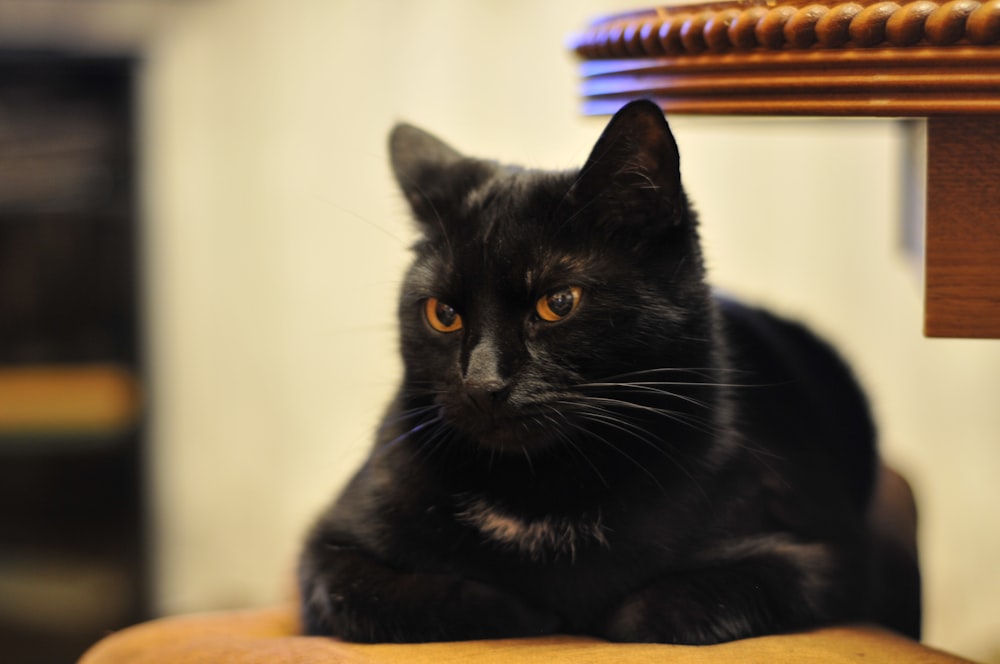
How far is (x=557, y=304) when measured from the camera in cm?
78

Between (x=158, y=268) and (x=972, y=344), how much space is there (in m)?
1.83

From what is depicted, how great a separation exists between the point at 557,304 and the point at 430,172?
0.72ft

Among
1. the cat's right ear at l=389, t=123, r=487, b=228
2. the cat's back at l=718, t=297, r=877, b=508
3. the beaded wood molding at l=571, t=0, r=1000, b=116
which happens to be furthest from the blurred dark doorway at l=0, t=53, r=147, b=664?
the beaded wood molding at l=571, t=0, r=1000, b=116

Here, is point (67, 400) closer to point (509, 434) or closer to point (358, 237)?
point (358, 237)

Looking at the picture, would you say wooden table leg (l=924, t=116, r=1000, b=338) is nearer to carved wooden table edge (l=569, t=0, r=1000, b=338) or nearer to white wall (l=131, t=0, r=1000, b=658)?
carved wooden table edge (l=569, t=0, r=1000, b=338)

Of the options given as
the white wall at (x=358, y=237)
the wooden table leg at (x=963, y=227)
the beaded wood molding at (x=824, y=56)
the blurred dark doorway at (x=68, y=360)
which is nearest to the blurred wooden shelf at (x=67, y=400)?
the blurred dark doorway at (x=68, y=360)

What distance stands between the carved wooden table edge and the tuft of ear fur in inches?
10.5

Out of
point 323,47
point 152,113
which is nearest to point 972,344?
point 323,47

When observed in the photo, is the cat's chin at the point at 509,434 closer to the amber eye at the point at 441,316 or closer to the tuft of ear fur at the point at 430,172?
the amber eye at the point at 441,316

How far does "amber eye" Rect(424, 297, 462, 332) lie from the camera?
0.82m

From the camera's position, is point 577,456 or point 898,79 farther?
point 577,456

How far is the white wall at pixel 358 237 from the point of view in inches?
90.4

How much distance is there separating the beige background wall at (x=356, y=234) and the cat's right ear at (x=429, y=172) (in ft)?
4.18

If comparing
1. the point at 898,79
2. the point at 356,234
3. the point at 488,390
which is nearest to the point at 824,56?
the point at 898,79
